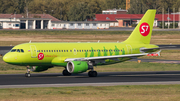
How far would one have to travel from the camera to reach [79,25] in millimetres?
180750

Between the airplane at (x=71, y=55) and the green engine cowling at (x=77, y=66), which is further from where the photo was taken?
the airplane at (x=71, y=55)

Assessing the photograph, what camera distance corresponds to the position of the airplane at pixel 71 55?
37750mm

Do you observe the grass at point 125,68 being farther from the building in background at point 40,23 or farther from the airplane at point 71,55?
the building in background at point 40,23

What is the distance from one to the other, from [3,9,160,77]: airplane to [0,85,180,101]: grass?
368 inches

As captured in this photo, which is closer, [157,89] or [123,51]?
[157,89]

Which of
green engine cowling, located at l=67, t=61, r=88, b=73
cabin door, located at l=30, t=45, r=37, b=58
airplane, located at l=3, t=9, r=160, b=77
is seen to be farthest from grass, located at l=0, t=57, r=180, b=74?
green engine cowling, located at l=67, t=61, r=88, b=73

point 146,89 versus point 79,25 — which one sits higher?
point 79,25

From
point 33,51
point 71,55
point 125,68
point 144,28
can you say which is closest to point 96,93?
point 33,51

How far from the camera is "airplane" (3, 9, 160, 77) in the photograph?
37750 mm

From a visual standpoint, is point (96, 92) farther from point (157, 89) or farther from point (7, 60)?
point (7, 60)

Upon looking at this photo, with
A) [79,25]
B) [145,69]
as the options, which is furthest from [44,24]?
[145,69]

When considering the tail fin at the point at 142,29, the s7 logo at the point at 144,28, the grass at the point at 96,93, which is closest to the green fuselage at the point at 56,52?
the tail fin at the point at 142,29

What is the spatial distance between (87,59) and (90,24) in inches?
5632

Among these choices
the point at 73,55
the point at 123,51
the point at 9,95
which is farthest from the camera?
the point at 123,51
